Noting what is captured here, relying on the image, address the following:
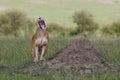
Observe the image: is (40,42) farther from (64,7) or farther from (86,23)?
(64,7)

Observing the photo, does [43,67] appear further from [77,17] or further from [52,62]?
[77,17]

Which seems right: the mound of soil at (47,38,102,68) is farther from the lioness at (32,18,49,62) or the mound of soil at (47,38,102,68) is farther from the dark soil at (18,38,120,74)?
the lioness at (32,18,49,62)

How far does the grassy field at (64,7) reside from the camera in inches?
3228

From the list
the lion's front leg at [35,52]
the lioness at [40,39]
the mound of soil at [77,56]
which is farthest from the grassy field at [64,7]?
the mound of soil at [77,56]

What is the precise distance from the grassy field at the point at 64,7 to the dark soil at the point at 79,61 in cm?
6197

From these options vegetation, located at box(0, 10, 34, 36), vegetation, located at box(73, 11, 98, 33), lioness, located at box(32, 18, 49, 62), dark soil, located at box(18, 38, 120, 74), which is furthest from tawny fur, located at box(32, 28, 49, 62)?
vegetation, located at box(73, 11, 98, 33)

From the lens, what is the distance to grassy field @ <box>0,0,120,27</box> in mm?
82000

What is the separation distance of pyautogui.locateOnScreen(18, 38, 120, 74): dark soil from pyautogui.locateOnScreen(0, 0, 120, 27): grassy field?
61965 mm

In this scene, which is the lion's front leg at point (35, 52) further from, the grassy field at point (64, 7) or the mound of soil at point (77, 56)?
the grassy field at point (64, 7)

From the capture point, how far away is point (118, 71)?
532 inches

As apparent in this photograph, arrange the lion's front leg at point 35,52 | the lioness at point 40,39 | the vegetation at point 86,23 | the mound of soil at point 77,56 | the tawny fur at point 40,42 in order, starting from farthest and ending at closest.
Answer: the vegetation at point 86,23, the lion's front leg at point 35,52, the tawny fur at point 40,42, the lioness at point 40,39, the mound of soil at point 77,56

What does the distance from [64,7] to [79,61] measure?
7831 cm

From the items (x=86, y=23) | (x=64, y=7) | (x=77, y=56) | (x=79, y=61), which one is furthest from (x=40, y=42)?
(x=64, y=7)

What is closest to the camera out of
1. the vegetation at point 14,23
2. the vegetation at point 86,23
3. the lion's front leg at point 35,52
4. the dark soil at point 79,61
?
the dark soil at point 79,61
